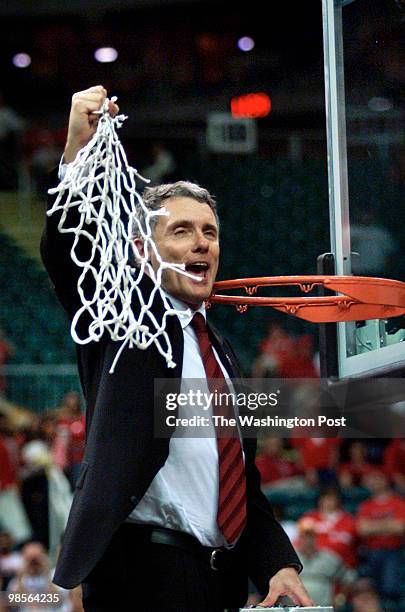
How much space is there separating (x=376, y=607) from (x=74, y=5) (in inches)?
157

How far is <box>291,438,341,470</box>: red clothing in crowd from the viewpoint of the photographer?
513 cm

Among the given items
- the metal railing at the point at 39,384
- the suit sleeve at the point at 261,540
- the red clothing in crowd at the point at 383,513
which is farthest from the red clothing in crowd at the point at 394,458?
the suit sleeve at the point at 261,540

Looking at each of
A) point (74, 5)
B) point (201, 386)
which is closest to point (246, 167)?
point (74, 5)

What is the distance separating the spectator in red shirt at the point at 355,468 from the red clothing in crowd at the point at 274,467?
0.69 feet

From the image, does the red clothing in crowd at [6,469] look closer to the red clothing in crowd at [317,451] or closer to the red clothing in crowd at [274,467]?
the red clothing in crowd at [274,467]

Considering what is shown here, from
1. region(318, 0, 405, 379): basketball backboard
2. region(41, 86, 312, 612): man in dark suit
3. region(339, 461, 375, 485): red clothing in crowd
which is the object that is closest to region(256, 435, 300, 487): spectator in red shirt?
region(339, 461, 375, 485): red clothing in crowd

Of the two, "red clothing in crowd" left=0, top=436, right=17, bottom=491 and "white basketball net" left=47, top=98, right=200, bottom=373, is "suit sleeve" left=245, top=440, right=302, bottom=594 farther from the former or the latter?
"red clothing in crowd" left=0, top=436, right=17, bottom=491

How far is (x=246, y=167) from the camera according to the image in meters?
6.49

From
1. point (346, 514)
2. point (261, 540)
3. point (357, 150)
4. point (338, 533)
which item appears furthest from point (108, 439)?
point (346, 514)

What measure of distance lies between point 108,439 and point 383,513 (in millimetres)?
2812

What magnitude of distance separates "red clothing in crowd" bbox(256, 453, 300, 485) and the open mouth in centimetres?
287

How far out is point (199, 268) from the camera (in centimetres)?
230

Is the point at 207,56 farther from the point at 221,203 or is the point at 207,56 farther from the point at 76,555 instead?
the point at 76,555

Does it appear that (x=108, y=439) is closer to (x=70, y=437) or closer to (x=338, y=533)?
(x=338, y=533)
